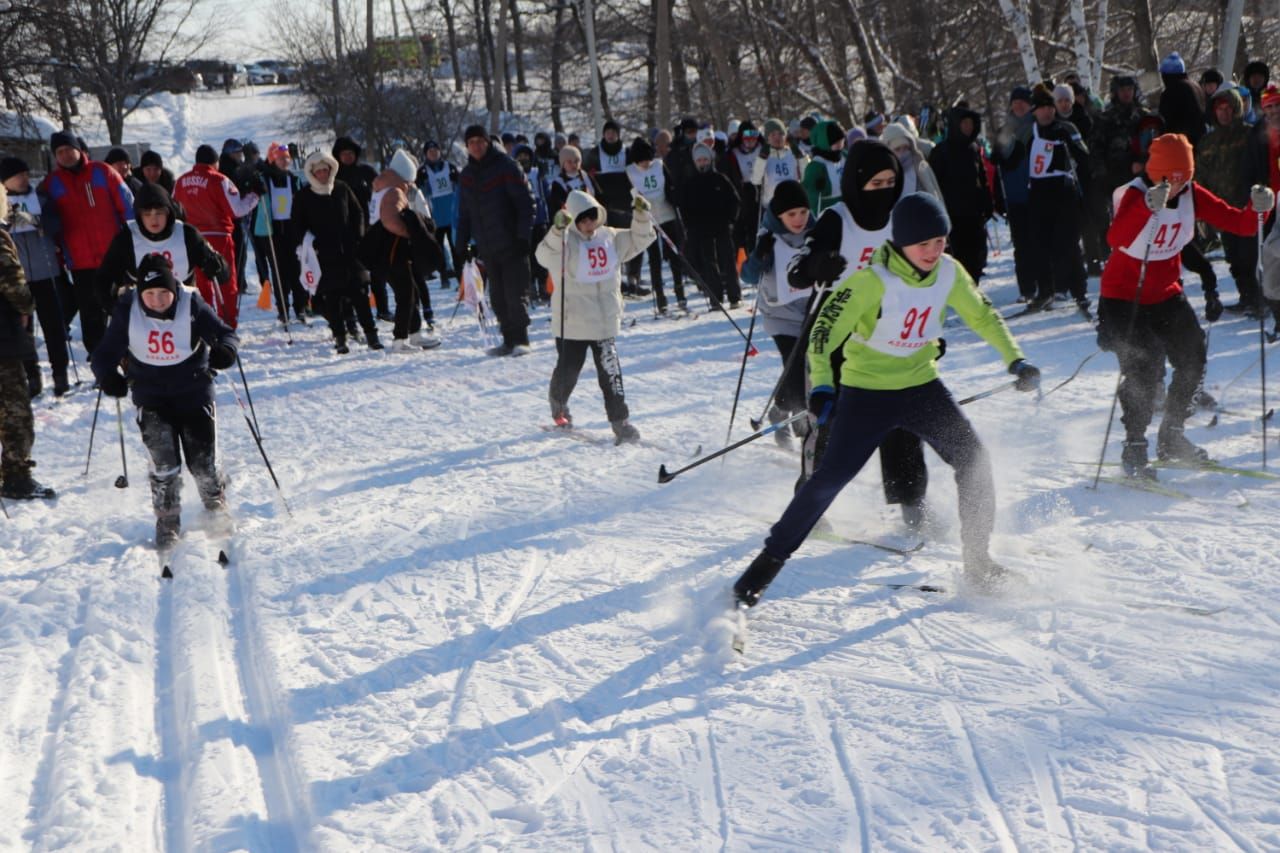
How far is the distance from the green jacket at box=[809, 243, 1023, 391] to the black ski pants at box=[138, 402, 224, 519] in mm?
3329

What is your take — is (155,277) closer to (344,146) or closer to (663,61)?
(344,146)

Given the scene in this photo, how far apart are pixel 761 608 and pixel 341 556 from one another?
2.19 metres

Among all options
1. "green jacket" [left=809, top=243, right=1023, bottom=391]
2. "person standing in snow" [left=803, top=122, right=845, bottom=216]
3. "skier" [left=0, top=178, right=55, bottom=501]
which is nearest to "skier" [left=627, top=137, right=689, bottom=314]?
"person standing in snow" [left=803, top=122, right=845, bottom=216]

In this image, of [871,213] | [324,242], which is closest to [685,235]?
[324,242]

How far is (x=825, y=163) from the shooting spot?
39.2 ft

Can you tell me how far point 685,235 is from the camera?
1303 cm

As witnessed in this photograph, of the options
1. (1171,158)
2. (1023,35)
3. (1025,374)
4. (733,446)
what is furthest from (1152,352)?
(1023,35)

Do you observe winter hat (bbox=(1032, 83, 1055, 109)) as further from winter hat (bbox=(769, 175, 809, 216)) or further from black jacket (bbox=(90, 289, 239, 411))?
black jacket (bbox=(90, 289, 239, 411))

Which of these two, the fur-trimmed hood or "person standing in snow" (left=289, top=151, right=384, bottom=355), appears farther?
"person standing in snow" (left=289, top=151, right=384, bottom=355)

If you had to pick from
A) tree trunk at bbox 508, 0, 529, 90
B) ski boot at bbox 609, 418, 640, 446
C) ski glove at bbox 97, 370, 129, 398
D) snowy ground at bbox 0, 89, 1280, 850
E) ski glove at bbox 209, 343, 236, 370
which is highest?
tree trunk at bbox 508, 0, 529, 90

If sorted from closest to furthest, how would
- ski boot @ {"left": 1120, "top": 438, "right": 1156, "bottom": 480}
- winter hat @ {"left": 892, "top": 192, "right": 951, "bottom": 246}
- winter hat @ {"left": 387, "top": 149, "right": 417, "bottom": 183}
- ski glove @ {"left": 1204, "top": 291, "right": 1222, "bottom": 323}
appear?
winter hat @ {"left": 892, "top": 192, "right": 951, "bottom": 246} < ski boot @ {"left": 1120, "top": 438, "right": 1156, "bottom": 480} < ski glove @ {"left": 1204, "top": 291, "right": 1222, "bottom": 323} < winter hat @ {"left": 387, "top": 149, "right": 417, "bottom": 183}

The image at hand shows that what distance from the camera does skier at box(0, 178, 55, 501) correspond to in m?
7.10

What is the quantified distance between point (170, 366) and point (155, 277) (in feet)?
1.51

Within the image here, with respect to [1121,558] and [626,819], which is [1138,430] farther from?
[626,819]
